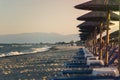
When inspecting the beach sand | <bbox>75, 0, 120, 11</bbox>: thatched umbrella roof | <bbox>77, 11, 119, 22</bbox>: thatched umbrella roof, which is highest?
<bbox>75, 0, 120, 11</bbox>: thatched umbrella roof

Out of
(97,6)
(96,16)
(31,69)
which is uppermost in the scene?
(97,6)

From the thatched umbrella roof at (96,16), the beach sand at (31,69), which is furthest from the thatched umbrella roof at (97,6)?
the beach sand at (31,69)

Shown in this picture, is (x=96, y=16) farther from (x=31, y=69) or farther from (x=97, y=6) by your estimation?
(x=31, y=69)

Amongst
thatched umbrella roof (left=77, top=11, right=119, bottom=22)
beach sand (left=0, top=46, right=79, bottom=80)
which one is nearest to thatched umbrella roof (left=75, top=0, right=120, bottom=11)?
thatched umbrella roof (left=77, top=11, right=119, bottom=22)

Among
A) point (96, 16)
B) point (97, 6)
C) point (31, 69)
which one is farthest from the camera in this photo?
point (31, 69)

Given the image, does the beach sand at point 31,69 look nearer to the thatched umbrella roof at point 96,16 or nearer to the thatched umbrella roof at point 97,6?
Result: the thatched umbrella roof at point 96,16

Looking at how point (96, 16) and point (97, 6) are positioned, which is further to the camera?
point (96, 16)

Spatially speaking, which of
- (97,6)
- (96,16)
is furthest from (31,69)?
(97,6)

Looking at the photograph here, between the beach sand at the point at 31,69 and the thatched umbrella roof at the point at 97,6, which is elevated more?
the thatched umbrella roof at the point at 97,6

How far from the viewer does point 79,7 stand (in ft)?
69.2

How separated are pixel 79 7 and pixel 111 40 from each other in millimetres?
12057

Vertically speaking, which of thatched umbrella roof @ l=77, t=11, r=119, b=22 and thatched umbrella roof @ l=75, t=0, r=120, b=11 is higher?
thatched umbrella roof @ l=75, t=0, r=120, b=11

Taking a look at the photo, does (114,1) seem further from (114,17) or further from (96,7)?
(114,17)

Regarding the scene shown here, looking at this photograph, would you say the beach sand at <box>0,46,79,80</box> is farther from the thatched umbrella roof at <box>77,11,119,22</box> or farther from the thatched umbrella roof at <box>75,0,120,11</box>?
the thatched umbrella roof at <box>75,0,120,11</box>
